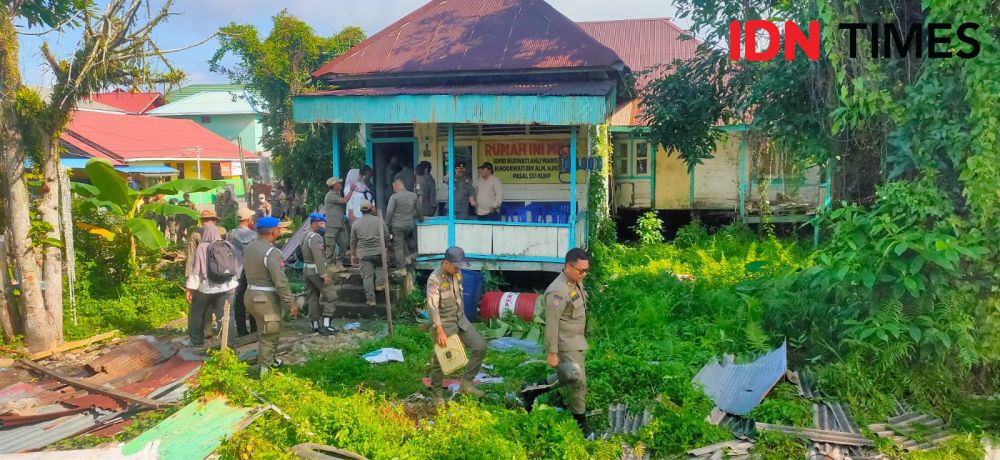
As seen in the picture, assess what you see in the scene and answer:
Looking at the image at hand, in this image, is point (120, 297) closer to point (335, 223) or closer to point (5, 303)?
point (5, 303)

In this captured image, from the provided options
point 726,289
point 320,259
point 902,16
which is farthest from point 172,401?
point 902,16

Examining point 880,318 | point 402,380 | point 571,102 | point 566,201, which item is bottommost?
point 402,380

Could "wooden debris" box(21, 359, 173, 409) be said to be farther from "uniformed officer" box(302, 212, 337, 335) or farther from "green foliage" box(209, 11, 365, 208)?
"green foliage" box(209, 11, 365, 208)

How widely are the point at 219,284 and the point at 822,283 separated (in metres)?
7.16

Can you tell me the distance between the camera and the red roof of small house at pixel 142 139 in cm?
2292

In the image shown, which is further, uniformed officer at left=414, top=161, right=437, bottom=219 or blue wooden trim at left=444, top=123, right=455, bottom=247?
uniformed officer at left=414, top=161, right=437, bottom=219

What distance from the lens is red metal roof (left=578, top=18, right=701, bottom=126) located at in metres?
20.2

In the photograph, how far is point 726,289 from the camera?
1028cm

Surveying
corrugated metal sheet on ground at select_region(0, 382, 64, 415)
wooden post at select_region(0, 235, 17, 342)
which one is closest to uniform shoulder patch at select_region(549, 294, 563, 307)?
corrugated metal sheet on ground at select_region(0, 382, 64, 415)

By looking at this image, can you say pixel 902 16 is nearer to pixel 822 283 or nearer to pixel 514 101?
pixel 822 283

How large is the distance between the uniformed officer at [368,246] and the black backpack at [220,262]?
196 cm

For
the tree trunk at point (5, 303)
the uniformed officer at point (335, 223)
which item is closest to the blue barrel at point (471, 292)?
the uniformed officer at point (335, 223)

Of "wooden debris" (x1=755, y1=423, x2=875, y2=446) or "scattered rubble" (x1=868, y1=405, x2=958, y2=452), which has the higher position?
"wooden debris" (x1=755, y1=423, x2=875, y2=446)

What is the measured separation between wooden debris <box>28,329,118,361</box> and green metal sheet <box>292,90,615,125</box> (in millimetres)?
4285
